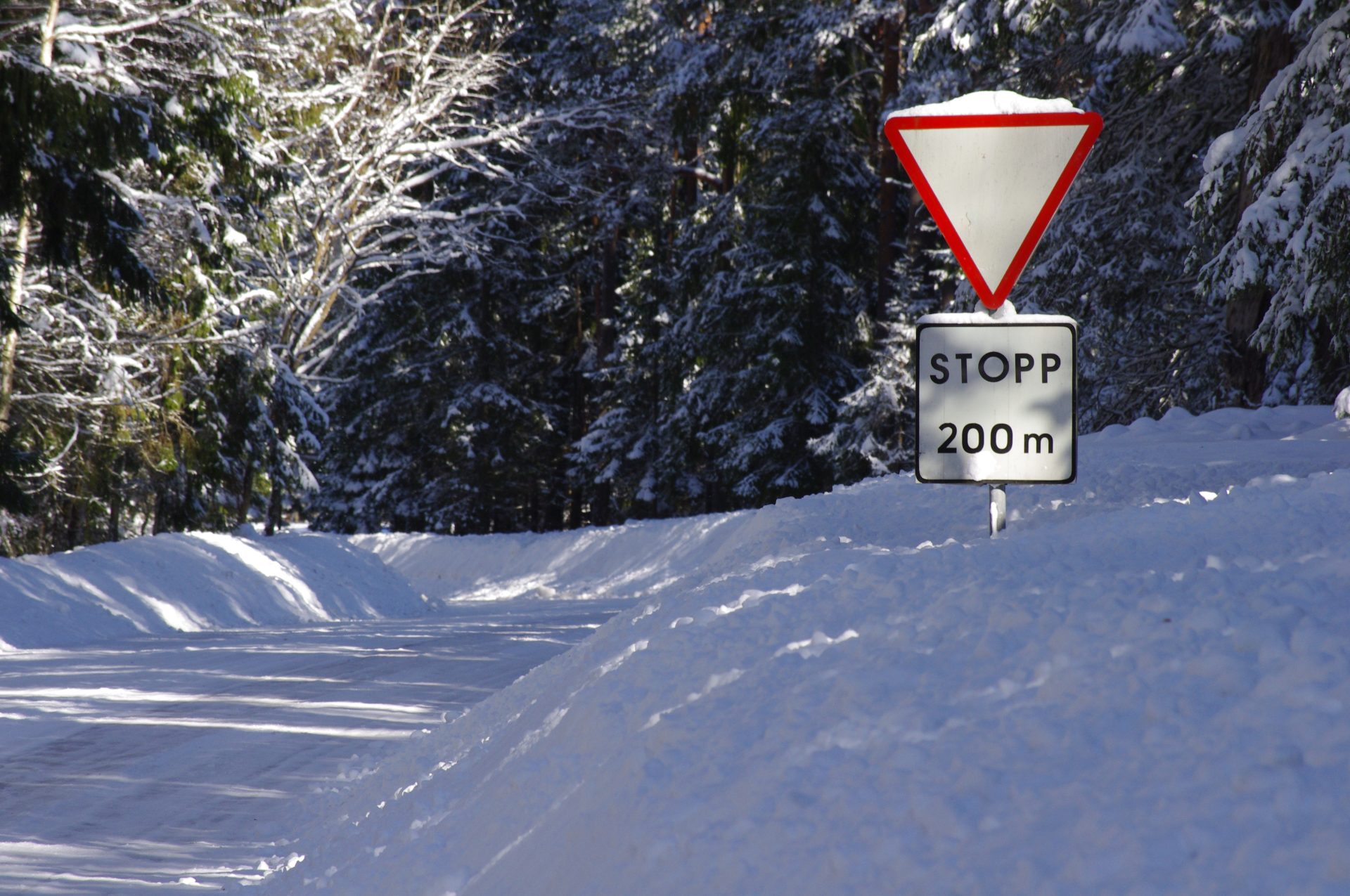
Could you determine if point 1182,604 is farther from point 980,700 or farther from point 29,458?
point 29,458

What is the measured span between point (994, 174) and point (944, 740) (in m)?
1.95

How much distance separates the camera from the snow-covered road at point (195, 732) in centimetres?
508

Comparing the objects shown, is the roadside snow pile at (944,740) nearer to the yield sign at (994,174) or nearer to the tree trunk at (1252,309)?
the yield sign at (994,174)

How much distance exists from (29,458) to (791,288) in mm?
17672

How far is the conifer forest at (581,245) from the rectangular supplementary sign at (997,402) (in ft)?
26.0

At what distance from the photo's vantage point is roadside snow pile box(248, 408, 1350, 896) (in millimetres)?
2520

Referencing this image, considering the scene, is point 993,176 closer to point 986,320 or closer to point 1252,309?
point 986,320

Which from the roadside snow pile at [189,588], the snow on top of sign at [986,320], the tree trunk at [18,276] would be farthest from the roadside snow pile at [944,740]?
the tree trunk at [18,276]

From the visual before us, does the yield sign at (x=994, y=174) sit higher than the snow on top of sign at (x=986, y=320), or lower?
higher

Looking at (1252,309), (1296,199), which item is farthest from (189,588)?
(1252,309)

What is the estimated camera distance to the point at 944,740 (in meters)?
3.02

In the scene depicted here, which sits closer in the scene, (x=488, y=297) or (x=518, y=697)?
(x=518, y=697)

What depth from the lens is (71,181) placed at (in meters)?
12.5

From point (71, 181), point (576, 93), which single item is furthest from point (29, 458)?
point (576, 93)
